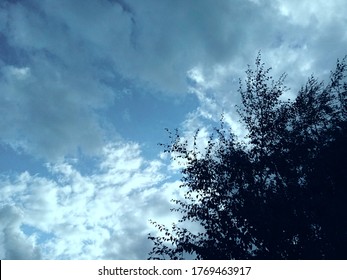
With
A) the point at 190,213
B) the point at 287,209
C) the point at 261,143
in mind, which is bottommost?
the point at 287,209

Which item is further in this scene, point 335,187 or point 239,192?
point 239,192

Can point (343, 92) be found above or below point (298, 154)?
above

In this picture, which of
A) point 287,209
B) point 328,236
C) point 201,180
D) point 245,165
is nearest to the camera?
point 328,236

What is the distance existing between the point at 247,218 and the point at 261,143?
17.9 feet

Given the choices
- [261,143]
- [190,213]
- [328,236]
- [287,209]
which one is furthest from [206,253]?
[261,143]

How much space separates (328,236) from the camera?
48.3ft

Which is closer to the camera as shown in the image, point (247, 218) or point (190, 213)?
point (247, 218)

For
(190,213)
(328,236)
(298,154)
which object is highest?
(298,154)

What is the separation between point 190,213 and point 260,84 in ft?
35.4

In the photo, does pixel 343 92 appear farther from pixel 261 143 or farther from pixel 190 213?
pixel 190 213

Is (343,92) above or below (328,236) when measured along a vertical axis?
above

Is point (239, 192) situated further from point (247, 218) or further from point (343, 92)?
point (343, 92)
